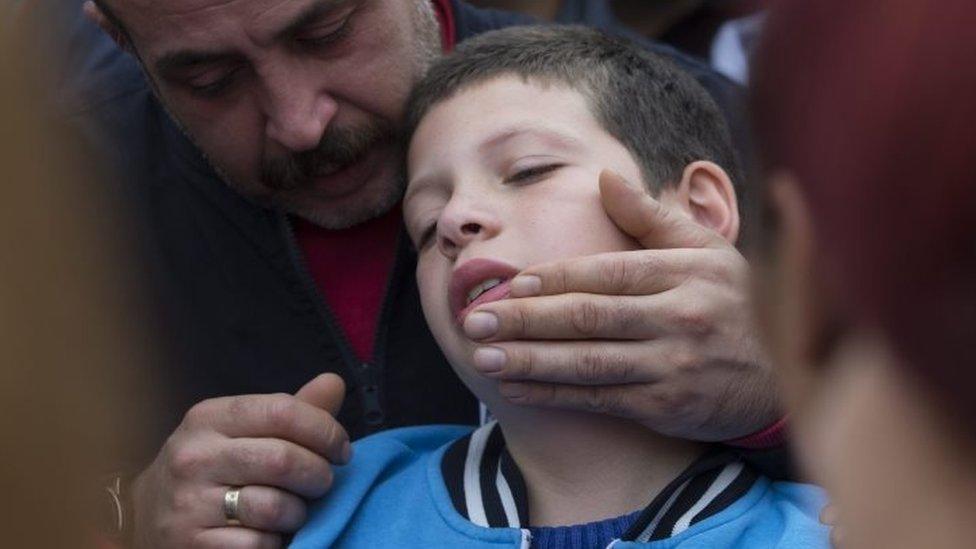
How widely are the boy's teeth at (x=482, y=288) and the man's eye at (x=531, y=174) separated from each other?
0.16 m

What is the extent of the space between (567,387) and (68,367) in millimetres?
1249

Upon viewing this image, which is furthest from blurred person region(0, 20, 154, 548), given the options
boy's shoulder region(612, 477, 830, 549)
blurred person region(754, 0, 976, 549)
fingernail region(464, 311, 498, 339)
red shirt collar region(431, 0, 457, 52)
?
red shirt collar region(431, 0, 457, 52)

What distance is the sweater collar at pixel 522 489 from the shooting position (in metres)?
1.95

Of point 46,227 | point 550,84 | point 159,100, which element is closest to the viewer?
point 46,227

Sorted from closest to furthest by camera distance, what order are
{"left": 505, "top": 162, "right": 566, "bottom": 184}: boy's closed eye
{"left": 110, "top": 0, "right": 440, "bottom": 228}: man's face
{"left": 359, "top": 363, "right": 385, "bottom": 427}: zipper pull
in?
{"left": 505, "top": 162, "right": 566, "bottom": 184}: boy's closed eye → {"left": 110, "top": 0, "right": 440, "bottom": 228}: man's face → {"left": 359, "top": 363, "right": 385, "bottom": 427}: zipper pull

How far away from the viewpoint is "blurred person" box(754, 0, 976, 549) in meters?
0.73

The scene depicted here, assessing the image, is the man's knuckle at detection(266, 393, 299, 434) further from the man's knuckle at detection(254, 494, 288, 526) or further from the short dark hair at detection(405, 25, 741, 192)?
the short dark hair at detection(405, 25, 741, 192)

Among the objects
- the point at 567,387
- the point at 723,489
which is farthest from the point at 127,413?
the point at 723,489

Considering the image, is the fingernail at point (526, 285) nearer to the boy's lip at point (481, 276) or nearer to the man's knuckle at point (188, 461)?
the boy's lip at point (481, 276)

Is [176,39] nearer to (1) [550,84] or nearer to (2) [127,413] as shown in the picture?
(1) [550,84]

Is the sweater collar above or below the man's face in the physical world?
below

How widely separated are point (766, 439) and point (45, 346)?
4.82 feet

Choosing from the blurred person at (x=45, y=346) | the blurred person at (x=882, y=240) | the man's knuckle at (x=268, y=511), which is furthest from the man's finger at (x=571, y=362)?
the blurred person at (x=45, y=346)

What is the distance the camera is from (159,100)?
2727 millimetres
